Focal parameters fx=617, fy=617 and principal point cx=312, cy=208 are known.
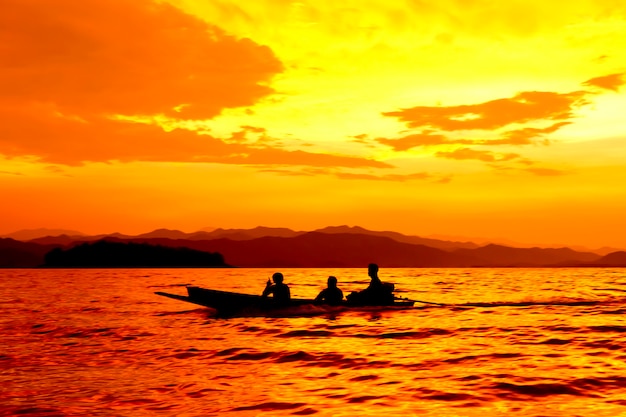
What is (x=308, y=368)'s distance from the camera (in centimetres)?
1719

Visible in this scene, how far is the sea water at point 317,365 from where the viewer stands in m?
12.8

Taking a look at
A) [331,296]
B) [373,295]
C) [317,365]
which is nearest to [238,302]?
[331,296]

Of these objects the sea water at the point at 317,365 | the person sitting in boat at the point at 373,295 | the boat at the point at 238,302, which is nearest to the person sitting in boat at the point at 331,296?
the boat at the point at 238,302

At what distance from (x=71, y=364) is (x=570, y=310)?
1090 inches

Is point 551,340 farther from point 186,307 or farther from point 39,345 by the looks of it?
point 186,307

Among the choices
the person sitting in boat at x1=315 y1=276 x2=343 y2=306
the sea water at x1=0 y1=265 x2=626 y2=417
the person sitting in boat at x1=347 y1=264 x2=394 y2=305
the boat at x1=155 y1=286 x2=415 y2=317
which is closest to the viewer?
the sea water at x1=0 y1=265 x2=626 y2=417

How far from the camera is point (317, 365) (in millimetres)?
17688

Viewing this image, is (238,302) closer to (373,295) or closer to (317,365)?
(373,295)

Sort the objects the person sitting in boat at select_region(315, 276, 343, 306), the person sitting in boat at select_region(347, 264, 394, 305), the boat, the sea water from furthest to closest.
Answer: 1. the person sitting in boat at select_region(347, 264, 394, 305)
2. the person sitting in boat at select_region(315, 276, 343, 306)
3. the boat
4. the sea water

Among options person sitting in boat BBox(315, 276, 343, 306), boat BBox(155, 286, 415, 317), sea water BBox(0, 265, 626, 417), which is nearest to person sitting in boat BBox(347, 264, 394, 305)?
boat BBox(155, 286, 415, 317)

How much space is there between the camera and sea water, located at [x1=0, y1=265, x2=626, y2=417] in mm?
12797

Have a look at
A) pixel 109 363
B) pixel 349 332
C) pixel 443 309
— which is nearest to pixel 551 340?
pixel 349 332

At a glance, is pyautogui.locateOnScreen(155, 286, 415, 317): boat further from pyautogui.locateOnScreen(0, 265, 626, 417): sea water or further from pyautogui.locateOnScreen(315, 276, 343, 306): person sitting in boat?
pyautogui.locateOnScreen(0, 265, 626, 417): sea water

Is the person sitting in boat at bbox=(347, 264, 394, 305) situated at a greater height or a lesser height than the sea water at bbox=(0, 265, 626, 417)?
greater
